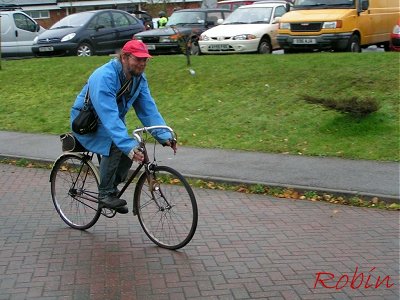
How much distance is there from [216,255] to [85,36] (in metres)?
13.7

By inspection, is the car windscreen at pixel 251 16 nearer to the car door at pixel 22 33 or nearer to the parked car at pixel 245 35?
the parked car at pixel 245 35

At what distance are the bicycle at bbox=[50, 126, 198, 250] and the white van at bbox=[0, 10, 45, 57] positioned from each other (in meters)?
16.2

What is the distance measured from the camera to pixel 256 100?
10.9m

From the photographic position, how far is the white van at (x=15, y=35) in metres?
21.0

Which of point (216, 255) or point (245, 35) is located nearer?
point (216, 255)

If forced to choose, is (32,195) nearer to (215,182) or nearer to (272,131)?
(215,182)

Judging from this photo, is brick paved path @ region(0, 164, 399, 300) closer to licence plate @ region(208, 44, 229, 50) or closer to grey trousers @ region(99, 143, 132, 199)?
grey trousers @ region(99, 143, 132, 199)

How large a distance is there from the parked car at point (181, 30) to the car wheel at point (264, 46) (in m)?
1.82

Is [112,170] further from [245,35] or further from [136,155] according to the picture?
[245,35]

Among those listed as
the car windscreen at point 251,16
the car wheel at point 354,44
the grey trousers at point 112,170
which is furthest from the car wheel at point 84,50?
the grey trousers at point 112,170

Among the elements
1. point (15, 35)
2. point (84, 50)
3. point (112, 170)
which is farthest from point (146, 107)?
point (15, 35)

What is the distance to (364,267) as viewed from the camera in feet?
15.7

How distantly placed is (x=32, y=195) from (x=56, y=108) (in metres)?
5.45
